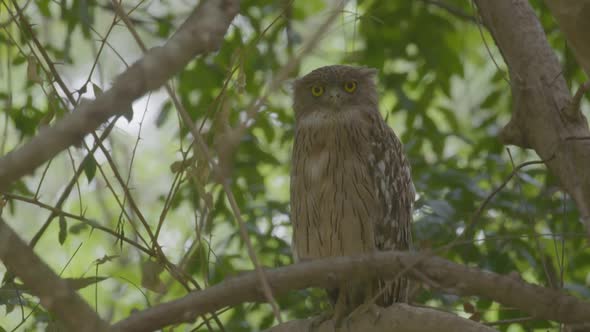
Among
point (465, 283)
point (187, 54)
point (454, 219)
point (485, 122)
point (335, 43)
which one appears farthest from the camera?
point (335, 43)

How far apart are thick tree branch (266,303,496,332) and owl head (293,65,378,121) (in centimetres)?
149

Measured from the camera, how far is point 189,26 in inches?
58.4

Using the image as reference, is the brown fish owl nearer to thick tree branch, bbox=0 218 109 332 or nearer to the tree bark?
the tree bark

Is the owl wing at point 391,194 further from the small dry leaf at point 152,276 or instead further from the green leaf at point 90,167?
the green leaf at point 90,167

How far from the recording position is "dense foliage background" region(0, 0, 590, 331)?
9.37 ft

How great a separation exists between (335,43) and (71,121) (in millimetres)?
5671

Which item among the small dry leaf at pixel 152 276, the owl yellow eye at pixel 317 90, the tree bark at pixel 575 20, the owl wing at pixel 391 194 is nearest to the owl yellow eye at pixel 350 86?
the owl yellow eye at pixel 317 90

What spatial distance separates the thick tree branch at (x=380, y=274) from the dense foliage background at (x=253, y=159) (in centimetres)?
51

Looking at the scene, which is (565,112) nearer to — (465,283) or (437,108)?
(465,283)

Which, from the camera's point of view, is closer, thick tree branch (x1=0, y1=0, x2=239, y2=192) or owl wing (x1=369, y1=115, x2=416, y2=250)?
thick tree branch (x1=0, y1=0, x2=239, y2=192)

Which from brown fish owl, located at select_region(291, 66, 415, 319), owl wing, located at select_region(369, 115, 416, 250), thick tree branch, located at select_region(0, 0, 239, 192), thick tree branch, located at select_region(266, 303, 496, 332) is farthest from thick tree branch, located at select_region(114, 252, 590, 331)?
owl wing, located at select_region(369, 115, 416, 250)

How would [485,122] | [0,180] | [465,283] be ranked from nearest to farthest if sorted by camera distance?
[0,180] < [465,283] < [485,122]

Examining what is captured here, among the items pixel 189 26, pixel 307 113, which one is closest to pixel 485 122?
pixel 307 113

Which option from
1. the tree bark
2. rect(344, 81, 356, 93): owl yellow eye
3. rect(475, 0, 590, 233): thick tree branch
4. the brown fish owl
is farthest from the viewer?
rect(344, 81, 356, 93): owl yellow eye
